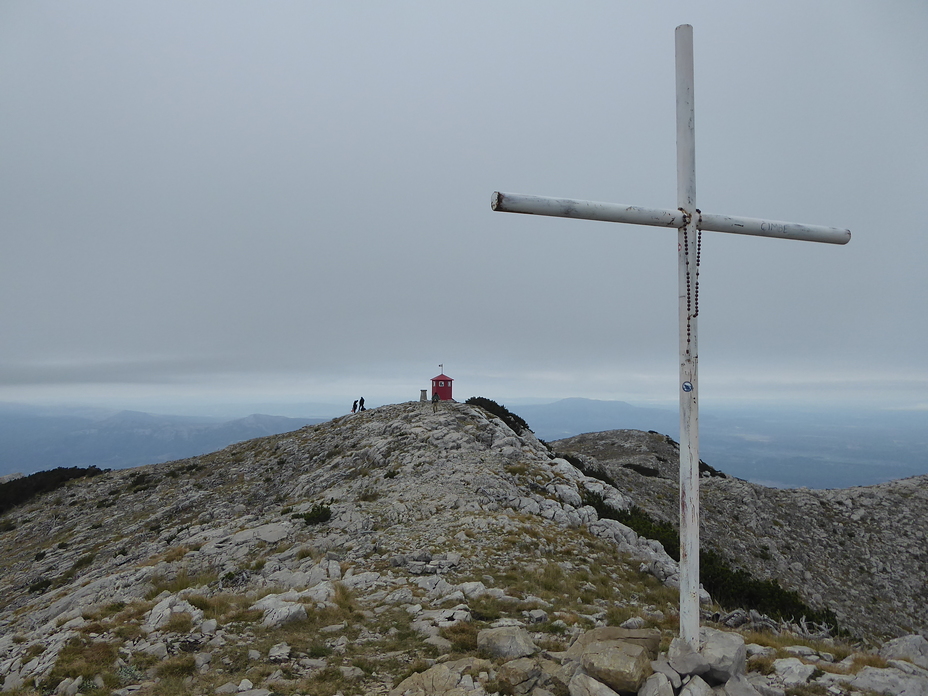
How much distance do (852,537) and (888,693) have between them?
37913 mm

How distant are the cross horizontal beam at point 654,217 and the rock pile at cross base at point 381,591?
6.63m

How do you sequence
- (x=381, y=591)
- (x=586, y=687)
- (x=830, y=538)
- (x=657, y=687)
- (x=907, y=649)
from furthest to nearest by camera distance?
(x=830, y=538), (x=381, y=591), (x=907, y=649), (x=586, y=687), (x=657, y=687)

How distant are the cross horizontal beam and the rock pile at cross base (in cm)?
663

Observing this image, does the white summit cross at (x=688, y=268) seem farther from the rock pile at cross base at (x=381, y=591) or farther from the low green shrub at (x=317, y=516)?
the low green shrub at (x=317, y=516)

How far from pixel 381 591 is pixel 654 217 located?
1229cm

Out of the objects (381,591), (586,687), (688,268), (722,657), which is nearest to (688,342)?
(688,268)

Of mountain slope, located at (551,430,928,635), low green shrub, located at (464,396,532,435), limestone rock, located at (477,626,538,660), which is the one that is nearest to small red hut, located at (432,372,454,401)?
low green shrub, located at (464,396,532,435)

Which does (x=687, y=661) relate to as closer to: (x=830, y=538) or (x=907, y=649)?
(x=907, y=649)

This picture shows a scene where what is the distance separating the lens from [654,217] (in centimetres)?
682

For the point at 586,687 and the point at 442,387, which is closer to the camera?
the point at 586,687

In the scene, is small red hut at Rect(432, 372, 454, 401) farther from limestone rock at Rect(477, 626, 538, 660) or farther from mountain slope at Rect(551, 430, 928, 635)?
limestone rock at Rect(477, 626, 538, 660)

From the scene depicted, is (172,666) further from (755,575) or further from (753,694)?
(755,575)

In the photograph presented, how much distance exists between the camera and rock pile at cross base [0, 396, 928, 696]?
7.37 m

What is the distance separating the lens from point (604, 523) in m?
19.9
